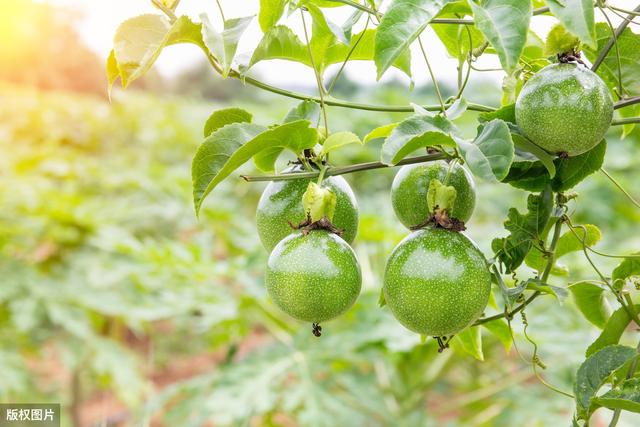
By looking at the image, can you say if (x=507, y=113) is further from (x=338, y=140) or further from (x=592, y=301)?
(x=592, y=301)

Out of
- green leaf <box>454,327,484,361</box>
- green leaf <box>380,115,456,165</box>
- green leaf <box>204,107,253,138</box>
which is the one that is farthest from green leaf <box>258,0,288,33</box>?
green leaf <box>454,327,484,361</box>

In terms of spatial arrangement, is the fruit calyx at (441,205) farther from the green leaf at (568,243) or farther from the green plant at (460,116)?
the green leaf at (568,243)

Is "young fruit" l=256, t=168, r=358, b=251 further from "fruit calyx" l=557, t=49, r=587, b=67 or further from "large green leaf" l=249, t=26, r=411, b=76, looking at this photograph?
"fruit calyx" l=557, t=49, r=587, b=67

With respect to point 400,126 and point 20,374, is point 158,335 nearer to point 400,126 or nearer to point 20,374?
point 20,374

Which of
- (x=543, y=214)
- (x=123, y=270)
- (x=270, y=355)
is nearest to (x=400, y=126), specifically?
(x=543, y=214)

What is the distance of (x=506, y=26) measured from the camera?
1.73 feet

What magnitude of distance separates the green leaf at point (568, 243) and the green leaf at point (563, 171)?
103 mm

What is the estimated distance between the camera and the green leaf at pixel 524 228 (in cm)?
72

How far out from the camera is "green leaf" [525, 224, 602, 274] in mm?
812

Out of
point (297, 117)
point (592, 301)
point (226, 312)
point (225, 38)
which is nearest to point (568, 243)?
point (592, 301)

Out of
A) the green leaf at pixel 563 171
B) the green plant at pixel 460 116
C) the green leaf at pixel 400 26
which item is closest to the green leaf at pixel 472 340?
the green plant at pixel 460 116

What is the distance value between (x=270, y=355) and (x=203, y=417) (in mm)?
302

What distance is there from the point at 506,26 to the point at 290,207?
0.32 meters

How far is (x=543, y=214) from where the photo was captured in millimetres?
723
